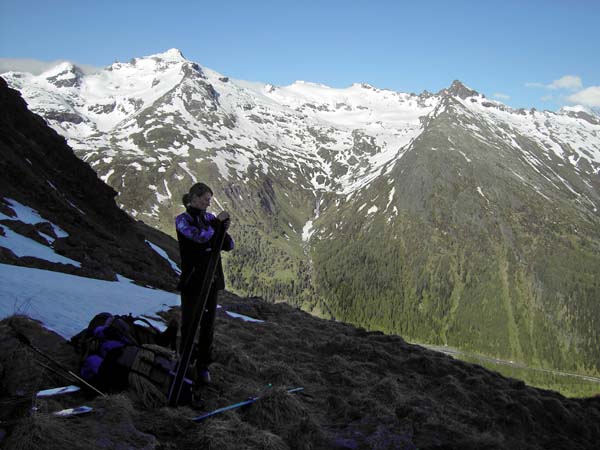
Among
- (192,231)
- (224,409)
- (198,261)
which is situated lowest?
(224,409)

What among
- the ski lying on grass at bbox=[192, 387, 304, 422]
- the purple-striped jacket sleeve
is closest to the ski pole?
the ski lying on grass at bbox=[192, 387, 304, 422]

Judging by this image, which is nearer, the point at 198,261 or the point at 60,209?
the point at 198,261

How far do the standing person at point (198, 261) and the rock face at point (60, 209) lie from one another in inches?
436

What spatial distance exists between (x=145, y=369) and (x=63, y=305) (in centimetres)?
519

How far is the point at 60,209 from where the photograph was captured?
3316 cm

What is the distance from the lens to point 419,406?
10453 millimetres

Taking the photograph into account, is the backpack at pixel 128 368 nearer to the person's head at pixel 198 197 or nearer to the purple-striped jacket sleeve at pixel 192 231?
the purple-striped jacket sleeve at pixel 192 231

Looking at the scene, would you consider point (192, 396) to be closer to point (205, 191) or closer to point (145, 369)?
point (145, 369)

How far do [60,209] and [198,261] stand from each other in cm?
2908

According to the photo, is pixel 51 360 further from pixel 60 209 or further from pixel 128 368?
pixel 60 209

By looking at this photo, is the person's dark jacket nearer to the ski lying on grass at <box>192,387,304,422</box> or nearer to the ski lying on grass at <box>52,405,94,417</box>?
the ski lying on grass at <box>192,387,304,422</box>

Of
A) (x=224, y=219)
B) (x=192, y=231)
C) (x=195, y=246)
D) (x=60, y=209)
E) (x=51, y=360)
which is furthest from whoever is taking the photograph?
(x=60, y=209)

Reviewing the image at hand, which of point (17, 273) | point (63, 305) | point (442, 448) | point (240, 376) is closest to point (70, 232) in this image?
point (17, 273)

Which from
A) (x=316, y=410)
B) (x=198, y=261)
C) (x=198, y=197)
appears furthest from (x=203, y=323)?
(x=316, y=410)
